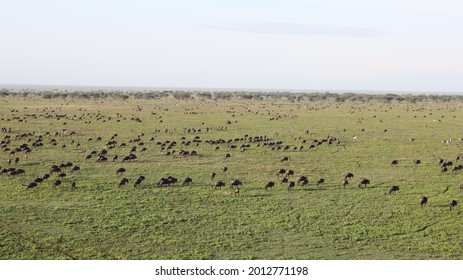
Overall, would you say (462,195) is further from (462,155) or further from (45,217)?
(45,217)

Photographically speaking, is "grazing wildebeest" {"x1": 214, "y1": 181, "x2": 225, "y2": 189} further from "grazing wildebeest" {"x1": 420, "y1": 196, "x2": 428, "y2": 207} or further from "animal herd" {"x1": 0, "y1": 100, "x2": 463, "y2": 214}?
"grazing wildebeest" {"x1": 420, "y1": 196, "x2": 428, "y2": 207}

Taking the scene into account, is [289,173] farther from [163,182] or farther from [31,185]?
[31,185]

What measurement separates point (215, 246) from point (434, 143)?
28914mm

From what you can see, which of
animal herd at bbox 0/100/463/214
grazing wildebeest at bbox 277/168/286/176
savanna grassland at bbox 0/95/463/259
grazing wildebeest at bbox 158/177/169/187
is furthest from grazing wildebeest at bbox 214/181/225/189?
grazing wildebeest at bbox 277/168/286/176

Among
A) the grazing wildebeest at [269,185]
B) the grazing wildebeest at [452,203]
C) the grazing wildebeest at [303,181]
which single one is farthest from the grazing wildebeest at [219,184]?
the grazing wildebeest at [452,203]

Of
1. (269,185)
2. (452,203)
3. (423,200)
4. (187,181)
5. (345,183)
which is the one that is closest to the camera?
(452,203)

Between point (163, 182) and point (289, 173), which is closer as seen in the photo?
point (163, 182)

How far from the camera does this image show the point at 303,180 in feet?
72.1

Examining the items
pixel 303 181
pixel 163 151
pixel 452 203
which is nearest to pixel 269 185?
pixel 303 181

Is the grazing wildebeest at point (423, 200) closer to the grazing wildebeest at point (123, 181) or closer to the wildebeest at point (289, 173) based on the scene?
the wildebeest at point (289, 173)

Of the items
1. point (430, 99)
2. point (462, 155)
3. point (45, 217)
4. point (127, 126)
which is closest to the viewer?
point (45, 217)

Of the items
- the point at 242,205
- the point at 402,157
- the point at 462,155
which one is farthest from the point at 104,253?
the point at 462,155

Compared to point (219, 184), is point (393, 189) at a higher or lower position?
higher

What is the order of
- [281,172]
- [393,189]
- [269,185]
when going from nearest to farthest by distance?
1. [393,189]
2. [269,185]
3. [281,172]
